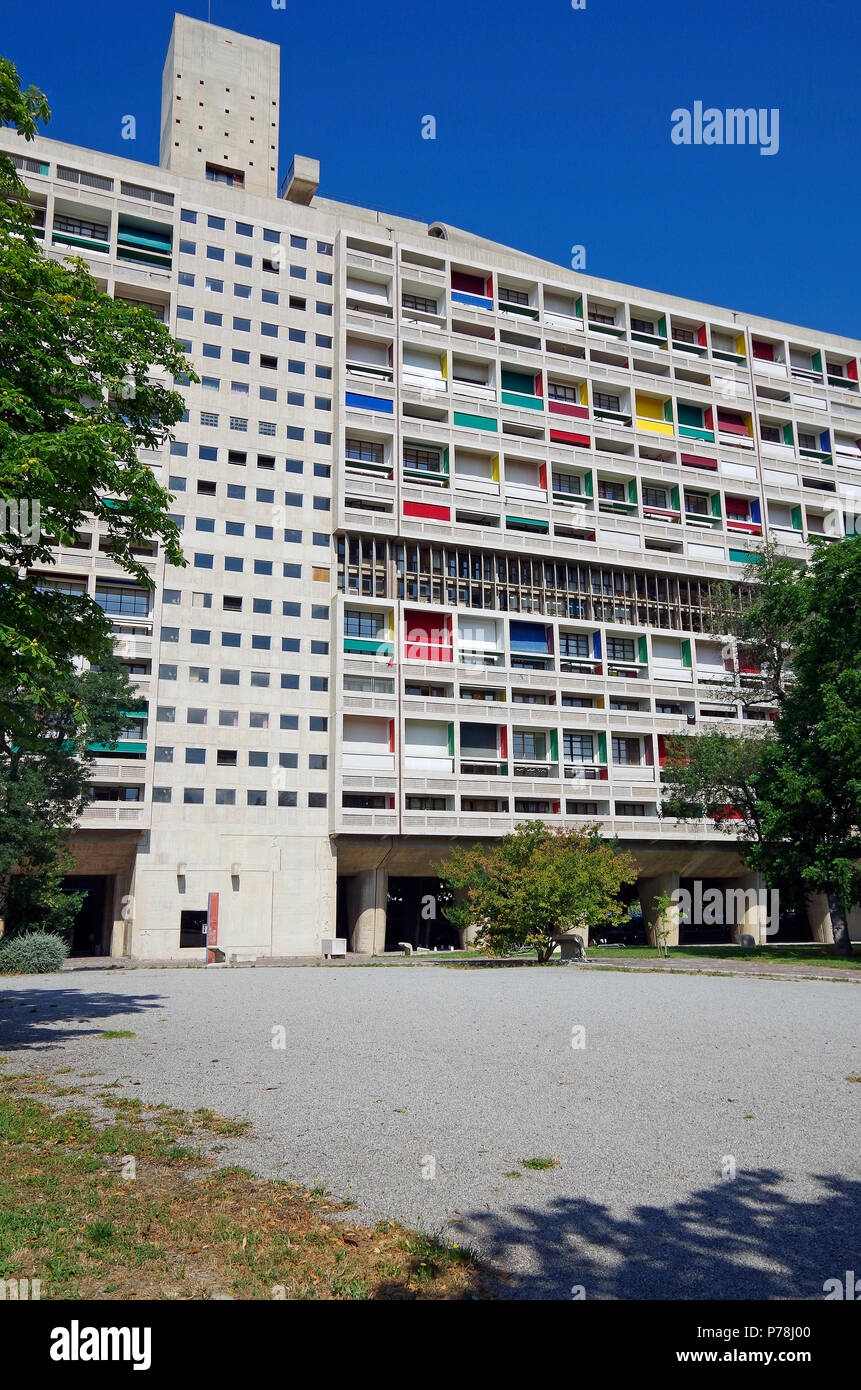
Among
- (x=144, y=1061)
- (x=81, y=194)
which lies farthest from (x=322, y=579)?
(x=144, y=1061)

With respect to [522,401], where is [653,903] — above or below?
below

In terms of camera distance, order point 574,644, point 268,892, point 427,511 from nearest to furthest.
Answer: point 268,892, point 427,511, point 574,644

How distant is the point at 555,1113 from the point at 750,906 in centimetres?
5630

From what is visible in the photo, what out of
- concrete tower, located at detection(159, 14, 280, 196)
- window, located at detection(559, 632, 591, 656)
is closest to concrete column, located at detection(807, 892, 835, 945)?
window, located at detection(559, 632, 591, 656)

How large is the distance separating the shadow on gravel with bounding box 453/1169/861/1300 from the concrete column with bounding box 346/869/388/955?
150ft

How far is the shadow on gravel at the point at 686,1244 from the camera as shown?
16.4 feet

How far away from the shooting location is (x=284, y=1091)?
10.1 metres

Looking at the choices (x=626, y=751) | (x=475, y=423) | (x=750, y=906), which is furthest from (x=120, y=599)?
(x=750, y=906)

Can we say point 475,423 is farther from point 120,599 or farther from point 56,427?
point 56,427

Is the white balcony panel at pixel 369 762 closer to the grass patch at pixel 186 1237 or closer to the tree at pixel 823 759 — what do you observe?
the tree at pixel 823 759

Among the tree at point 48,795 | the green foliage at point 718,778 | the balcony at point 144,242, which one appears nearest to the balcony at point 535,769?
the green foliage at point 718,778

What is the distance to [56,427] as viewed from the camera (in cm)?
1313
